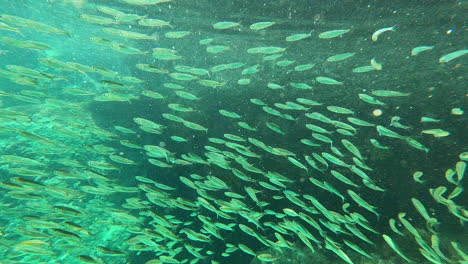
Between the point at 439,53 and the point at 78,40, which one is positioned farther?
the point at 78,40

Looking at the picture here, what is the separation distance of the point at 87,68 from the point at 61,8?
16.8 metres

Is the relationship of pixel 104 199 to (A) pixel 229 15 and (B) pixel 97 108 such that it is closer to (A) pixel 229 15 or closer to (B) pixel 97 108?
(B) pixel 97 108

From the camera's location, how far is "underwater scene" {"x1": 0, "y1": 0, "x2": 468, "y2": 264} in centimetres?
607

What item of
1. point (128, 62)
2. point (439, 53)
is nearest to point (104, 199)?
point (128, 62)

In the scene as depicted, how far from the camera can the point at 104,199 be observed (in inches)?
440

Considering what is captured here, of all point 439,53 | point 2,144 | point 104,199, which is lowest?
point 104,199

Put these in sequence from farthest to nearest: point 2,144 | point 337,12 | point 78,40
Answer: point 78,40 < point 2,144 < point 337,12

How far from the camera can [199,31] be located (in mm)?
13367

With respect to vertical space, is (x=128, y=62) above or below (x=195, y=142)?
above

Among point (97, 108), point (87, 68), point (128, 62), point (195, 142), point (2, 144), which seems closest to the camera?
point (87, 68)

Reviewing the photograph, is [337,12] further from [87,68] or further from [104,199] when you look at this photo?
[104,199]

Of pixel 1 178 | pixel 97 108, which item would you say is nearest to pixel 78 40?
pixel 97 108

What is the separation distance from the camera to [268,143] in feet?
29.2

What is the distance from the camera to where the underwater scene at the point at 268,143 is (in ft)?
19.9
